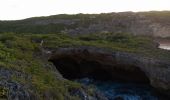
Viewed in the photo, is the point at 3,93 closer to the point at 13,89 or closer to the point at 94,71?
the point at 13,89

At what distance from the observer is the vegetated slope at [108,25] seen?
2168 inches

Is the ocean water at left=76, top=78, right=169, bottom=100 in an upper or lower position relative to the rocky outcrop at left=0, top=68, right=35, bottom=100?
lower

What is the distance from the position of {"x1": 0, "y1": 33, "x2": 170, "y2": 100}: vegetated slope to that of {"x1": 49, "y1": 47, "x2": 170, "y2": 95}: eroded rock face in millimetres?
641

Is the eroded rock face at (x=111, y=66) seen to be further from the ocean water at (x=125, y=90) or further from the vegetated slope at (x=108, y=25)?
the vegetated slope at (x=108, y=25)

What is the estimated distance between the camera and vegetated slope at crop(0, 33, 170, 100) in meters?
17.6

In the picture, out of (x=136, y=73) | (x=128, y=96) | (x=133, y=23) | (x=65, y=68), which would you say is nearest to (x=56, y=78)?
(x=128, y=96)

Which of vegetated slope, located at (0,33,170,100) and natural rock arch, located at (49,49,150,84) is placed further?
natural rock arch, located at (49,49,150,84)

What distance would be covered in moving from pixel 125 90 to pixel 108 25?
82.7 ft

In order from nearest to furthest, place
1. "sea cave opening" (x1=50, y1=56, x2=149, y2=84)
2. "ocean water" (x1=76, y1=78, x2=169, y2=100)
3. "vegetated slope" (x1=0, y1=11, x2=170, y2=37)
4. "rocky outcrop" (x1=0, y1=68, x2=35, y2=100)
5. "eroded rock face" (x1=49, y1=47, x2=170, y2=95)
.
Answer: "rocky outcrop" (x1=0, y1=68, x2=35, y2=100)
"eroded rock face" (x1=49, y1=47, x2=170, y2=95)
"ocean water" (x1=76, y1=78, x2=169, y2=100)
"sea cave opening" (x1=50, y1=56, x2=149, y2=84)
"vegetated slope" (x1=0, y1=11, x2=170, y2=37)

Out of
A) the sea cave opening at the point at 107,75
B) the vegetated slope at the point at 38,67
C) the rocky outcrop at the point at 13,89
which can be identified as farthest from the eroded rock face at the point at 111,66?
the rocky outcrop at the point at 13,89

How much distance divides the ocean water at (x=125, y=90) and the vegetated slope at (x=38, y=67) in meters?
2.76

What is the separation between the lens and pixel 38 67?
22.3m

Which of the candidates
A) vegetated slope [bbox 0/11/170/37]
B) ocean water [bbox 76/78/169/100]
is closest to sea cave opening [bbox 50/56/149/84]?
ocean water [bbox 76/78/169/100]

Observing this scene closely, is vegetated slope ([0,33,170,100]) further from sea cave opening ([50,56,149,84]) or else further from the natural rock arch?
sea cave opening ([50,56,149,84])
